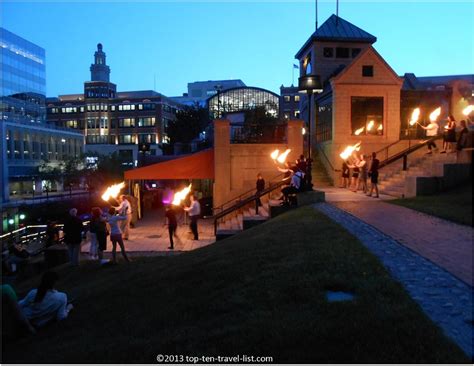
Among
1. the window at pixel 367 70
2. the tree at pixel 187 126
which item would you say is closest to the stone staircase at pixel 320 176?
the window at pixel 367 70

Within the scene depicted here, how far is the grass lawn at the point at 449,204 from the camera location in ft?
36.2

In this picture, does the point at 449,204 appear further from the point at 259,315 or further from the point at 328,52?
the point at 328,52

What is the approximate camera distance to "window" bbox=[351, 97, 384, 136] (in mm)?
24828

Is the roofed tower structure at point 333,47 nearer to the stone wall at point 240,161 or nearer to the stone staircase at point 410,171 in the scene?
the stone wall at point 240,161

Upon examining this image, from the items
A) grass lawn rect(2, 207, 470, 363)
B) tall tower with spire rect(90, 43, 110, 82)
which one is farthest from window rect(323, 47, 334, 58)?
tall tower with spire rect(90, 43, 110, 82)

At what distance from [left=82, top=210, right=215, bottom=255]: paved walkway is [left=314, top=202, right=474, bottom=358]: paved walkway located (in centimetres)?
825

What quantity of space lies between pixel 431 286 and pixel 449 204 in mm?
7610

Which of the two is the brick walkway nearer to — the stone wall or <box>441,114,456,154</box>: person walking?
<box>441,114,456,154</box>: person walking

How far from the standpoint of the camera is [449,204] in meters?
12.7

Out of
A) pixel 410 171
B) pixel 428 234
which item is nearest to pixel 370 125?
pixel 410 171

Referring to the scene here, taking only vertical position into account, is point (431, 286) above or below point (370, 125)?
below

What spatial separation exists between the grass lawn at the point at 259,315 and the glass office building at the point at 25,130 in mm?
56484

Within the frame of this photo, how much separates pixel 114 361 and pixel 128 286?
13.2ft

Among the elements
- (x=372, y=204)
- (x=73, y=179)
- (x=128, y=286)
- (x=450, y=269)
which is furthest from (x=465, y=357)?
(x=73, y=179)
